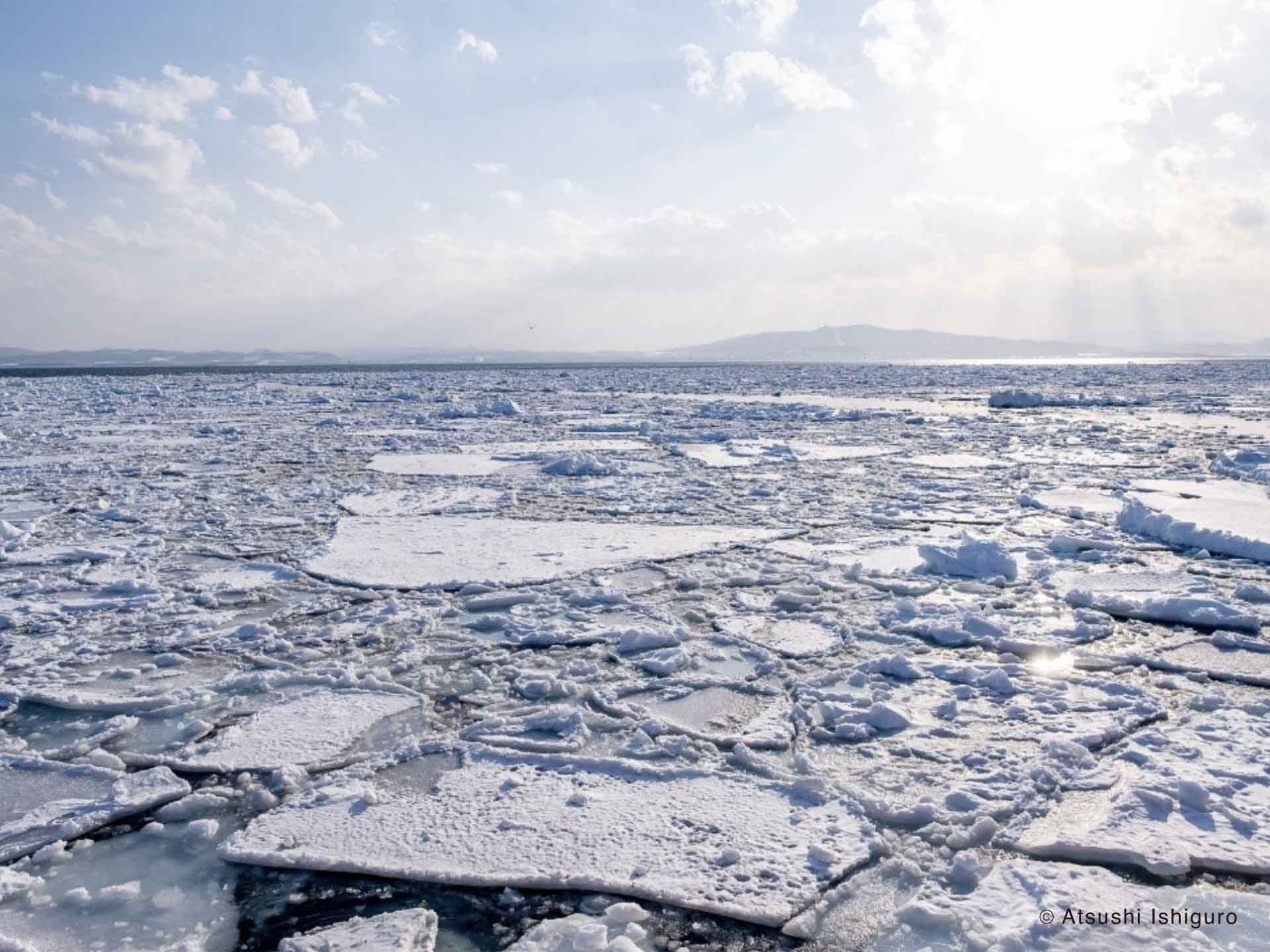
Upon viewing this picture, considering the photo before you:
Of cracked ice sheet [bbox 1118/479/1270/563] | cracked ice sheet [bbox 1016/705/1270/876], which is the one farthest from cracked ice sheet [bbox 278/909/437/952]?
cracked ice sheet [bbox 1118/479/1270/563]

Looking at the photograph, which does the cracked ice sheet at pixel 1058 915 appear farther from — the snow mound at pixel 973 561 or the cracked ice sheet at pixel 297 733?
the snow mound at pixel 973 561

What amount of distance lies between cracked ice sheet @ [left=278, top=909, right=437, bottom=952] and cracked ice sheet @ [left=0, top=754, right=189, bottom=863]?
91 cm

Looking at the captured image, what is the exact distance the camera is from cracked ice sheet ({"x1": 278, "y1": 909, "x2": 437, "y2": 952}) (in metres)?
1.98

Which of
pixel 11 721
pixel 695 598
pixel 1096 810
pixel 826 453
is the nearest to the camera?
pixel 1096 810

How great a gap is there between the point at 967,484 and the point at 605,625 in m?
5.60

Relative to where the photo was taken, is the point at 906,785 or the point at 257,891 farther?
the point at 906,785

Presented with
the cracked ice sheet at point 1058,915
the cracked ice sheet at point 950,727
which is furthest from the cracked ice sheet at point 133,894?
the cracked ice sheet at point 950,727

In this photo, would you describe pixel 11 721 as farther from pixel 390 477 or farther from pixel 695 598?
pixel 390 477

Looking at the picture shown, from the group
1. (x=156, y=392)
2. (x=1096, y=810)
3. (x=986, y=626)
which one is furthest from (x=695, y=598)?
(x=156, y=392)

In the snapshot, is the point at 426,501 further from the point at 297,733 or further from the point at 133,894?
the point at 133,894

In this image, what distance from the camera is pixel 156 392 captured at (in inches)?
1035

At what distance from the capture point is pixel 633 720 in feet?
10.6

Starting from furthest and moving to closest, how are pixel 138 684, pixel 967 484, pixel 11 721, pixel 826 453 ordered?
pixel 826 453
pixel 967 484
pixel 138 684
pixel 11 721

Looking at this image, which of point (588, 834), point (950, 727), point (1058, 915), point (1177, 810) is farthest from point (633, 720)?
point (1177, 810)
